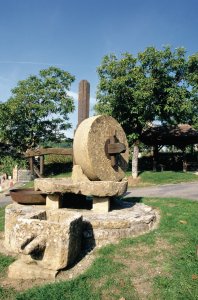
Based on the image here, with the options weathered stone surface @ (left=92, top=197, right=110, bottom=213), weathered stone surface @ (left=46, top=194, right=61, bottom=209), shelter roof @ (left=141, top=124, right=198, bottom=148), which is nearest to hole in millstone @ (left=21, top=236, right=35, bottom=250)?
weathered stone surface @ (left=46, top=194, right=61, bottom=209)

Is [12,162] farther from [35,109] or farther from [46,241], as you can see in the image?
[46,241]

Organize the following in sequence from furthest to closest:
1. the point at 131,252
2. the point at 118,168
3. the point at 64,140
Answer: the point at 64,140 < the point at 118,168 < the point at 131,252

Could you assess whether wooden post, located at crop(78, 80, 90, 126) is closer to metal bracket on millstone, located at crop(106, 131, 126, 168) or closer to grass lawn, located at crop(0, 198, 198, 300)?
metal bracket on millstone, located at crop(106, 131, 126, 168)

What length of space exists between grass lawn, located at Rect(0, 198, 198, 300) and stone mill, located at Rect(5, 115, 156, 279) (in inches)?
15.5

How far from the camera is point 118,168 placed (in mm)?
8484

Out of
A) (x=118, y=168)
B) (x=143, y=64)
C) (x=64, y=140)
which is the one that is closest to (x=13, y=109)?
(x=64, y=140)

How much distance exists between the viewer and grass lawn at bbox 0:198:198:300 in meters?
4.66

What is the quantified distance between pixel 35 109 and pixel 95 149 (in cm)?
1877

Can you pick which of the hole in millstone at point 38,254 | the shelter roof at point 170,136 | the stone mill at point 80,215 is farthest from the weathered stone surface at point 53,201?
the shelter roof at point 170,136

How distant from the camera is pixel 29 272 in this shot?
5.34m

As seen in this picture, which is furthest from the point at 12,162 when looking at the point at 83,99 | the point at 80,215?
the point at 80,215

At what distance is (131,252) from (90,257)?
2.69 ft

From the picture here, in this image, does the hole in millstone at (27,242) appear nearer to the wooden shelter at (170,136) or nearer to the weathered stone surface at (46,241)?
the weathered stone surface at (46,241)

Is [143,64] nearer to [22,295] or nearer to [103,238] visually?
[103,238]
